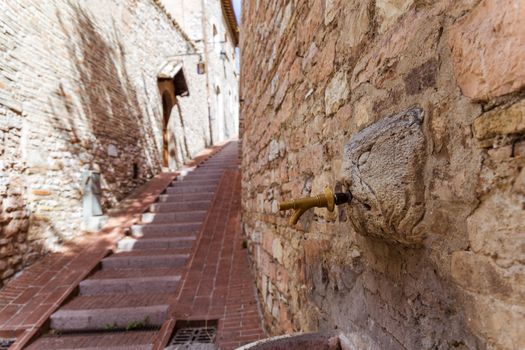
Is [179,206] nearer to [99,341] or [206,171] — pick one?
[206,171]

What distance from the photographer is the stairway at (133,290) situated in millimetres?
3135

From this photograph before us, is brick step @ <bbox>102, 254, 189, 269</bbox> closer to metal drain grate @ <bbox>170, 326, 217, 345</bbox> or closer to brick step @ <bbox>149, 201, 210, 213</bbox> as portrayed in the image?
metal drain grate @ <bbox>170, 326, 217, 345</bbox>

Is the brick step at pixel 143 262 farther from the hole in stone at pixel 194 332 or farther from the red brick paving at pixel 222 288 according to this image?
the hole in stone at pixel 194 332

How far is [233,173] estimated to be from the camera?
816 cm

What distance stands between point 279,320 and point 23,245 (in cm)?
366

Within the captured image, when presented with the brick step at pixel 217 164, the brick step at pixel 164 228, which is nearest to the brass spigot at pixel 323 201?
the brick step at pixel 164 228

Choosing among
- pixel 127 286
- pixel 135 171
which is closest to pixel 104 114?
pixel 135 171

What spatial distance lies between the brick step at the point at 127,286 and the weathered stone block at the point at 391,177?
350cm

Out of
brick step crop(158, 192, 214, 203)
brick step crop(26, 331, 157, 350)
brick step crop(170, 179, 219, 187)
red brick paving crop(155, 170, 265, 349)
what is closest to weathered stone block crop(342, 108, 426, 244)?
red brick paving crop(155, 170, 265, 349)

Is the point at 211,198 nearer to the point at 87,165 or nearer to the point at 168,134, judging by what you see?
the point at 87,165

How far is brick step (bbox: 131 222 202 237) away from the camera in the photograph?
5.50m

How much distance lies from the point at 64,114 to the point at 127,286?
3024 millimetres

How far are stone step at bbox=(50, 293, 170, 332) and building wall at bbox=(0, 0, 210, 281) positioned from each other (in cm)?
110

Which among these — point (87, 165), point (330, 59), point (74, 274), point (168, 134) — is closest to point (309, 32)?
point (330, 59)
